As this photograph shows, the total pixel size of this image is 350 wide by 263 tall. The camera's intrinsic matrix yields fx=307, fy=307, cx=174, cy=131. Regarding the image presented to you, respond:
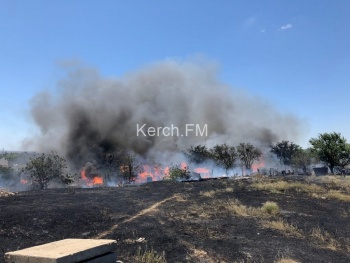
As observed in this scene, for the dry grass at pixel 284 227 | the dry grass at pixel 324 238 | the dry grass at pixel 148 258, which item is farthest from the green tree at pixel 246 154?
the dry grass at pixel 148 258

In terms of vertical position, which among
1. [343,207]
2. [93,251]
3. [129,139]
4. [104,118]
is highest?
[104,118]

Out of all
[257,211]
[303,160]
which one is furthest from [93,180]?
[303,160]

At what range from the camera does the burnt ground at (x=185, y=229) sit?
322 inches

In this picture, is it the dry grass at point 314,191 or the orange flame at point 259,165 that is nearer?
the dry grass at point 314,191

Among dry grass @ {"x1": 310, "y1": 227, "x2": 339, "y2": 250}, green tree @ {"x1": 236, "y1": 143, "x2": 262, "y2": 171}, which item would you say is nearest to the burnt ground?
dry grass @ {"x1": 310, "y1": 227, "x2": 339, "y2": 250}

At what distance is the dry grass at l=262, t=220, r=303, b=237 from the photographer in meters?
10.3

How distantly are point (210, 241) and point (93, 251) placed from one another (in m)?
5.54

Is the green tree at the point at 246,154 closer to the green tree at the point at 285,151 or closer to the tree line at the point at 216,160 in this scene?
the tree line at the point at 216,160

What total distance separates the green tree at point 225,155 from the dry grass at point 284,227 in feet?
136

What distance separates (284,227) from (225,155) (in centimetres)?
4271

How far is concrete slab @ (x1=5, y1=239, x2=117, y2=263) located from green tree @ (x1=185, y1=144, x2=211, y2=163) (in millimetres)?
51251

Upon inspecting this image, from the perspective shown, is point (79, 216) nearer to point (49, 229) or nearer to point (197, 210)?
point (49, 229)

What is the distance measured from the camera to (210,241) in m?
9.30

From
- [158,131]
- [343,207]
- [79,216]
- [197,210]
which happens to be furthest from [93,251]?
[158,131]
